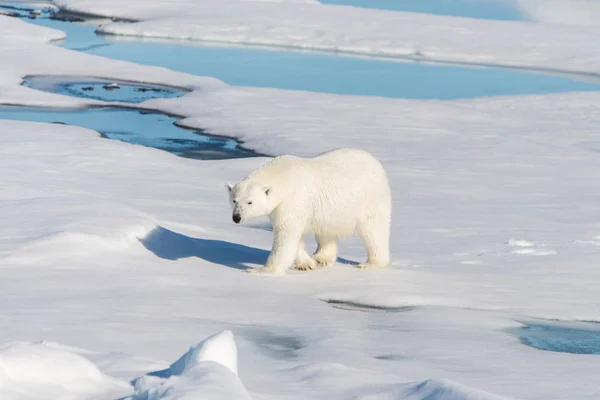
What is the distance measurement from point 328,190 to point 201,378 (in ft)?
11.3

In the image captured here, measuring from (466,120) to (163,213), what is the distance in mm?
7693

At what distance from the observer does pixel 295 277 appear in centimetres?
619

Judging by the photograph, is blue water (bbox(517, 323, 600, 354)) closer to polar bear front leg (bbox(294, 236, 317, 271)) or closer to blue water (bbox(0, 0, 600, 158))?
polar bear front leg (bbox(294, 236, 317, 271))

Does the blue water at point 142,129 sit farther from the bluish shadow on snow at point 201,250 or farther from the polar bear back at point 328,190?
the polar bear back at point 328,190

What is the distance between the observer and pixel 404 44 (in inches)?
958

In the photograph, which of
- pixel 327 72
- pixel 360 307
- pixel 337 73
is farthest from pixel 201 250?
pixel 327 72

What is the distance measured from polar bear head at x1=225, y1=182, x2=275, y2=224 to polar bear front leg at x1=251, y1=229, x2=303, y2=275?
24 centimetres

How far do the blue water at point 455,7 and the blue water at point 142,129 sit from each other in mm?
24026

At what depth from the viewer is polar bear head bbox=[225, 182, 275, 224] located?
5945 millimetres

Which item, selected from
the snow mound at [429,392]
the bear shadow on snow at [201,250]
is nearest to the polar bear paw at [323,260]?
the bear shadow on snow at [201,250]

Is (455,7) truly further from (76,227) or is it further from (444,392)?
(444,392)

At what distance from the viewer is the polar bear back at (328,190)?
243 inches

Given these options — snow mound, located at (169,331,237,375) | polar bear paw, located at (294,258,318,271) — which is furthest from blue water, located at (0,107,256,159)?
snow mound, located at (169,331,237,375)

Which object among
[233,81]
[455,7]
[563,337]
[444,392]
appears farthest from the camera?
[455,7]
